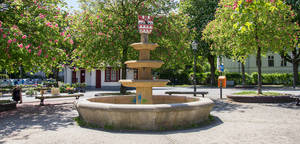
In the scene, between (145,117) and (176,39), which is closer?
(145,117)

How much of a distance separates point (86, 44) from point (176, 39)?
573cm

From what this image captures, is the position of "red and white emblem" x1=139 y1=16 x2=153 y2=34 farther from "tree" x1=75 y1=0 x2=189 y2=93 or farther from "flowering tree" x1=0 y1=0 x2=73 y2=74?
"tree" x1=75 y1=0 x2=189 y2=93

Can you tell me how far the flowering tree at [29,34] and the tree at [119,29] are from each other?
237 centimetres

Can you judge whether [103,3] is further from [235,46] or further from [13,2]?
[235,46]

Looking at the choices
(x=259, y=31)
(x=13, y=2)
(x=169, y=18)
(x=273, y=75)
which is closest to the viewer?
(x=13, y=2)

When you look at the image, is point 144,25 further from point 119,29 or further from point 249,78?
point 249,78

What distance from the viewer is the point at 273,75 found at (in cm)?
3822

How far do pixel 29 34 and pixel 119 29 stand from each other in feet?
19.1

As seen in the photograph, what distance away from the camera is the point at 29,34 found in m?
11.1

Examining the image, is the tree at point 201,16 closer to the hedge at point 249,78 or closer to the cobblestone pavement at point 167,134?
the hedge at point 249,78

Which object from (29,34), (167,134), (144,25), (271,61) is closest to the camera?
(167,134)

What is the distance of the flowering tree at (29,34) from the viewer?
32.1 ft

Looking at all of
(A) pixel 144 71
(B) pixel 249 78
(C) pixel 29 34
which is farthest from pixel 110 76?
(A) pixel 144 71

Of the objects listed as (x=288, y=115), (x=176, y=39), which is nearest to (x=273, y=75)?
(x=176, y=39)
